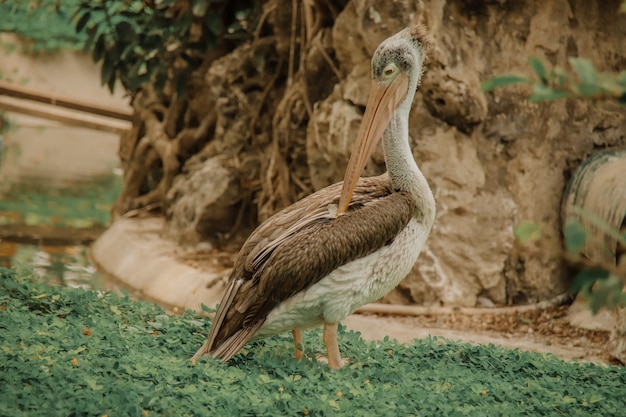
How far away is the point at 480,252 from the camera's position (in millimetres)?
6832

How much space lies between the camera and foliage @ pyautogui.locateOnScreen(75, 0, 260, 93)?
347 inches

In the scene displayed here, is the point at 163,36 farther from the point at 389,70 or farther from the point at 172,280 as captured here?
the point at 389,70

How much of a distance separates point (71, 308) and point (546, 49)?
413 cm

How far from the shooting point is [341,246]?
13.9ft

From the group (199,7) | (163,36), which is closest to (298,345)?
(199,7)

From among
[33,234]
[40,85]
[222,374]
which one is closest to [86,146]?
[40,85]

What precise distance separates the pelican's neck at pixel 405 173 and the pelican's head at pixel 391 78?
0.20 feet

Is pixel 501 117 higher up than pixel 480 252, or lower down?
higher up

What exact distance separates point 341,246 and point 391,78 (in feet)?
3.08

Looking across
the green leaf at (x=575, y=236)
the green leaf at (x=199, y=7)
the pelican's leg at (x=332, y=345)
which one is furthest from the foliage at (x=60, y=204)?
the green leaf at (x=575, y=236)

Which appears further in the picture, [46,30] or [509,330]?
[46,30]

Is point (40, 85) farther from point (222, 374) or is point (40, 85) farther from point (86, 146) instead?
point (222, 374)

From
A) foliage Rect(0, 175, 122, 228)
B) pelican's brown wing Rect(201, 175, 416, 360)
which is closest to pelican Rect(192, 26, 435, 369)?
pelican's brown wing Rect(201, 175, 416, 360)

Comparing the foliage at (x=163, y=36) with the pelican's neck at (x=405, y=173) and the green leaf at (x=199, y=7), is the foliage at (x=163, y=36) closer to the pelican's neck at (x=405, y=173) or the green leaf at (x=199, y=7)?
the green leaf at (x=199, y=7)
